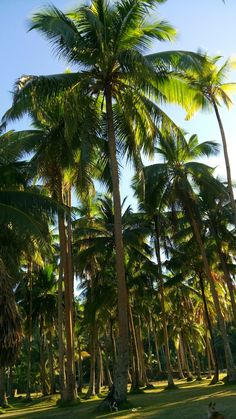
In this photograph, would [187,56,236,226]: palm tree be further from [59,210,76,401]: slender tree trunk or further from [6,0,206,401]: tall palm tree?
[59,210,76,401]: slender tree trunk

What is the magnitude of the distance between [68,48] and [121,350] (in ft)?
35.0

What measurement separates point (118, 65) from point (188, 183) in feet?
32.9

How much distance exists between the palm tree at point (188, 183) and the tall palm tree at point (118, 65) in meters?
7.88

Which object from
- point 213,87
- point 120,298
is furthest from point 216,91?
point 120,298

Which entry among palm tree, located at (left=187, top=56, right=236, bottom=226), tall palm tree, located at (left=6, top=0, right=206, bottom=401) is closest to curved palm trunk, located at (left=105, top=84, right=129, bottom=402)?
tall palm tree, located at (left=6, top=0, right=206, bottom=401)

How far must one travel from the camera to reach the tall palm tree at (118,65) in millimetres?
14984

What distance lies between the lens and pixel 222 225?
27844 millimetres

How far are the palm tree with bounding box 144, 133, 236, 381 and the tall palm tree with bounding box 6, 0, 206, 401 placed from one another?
788 centimetres

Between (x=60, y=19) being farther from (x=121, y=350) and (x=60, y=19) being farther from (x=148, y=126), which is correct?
(x=121, y=350)

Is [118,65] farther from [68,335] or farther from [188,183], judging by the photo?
[68,335]

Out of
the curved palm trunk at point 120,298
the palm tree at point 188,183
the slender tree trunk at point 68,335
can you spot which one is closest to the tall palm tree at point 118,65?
the curved palm trunk at point 120,298

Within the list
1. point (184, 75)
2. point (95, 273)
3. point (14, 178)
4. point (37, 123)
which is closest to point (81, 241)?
point (95, 273)

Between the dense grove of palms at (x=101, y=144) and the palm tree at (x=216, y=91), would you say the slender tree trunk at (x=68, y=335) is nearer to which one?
the dense grove of palms at (x=101, y=144)

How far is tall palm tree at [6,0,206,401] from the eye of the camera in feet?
49.2
